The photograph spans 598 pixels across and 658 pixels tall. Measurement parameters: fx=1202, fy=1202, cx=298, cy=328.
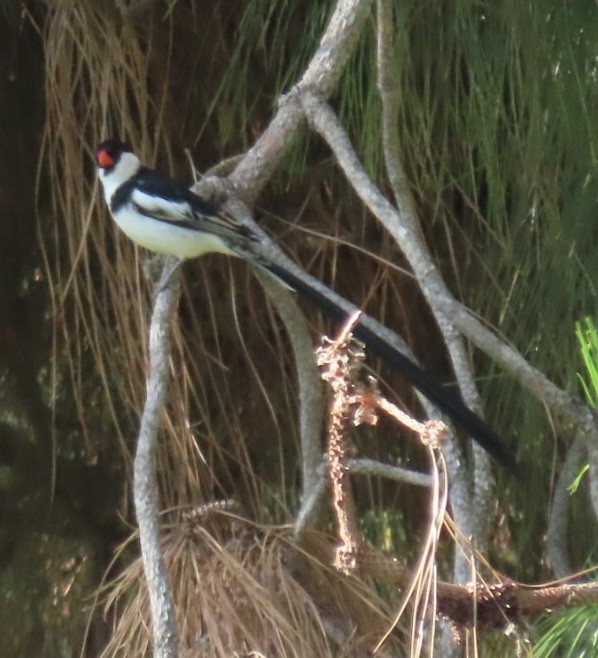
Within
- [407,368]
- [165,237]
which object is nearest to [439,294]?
[407,368]

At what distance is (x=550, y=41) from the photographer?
999 millimetres

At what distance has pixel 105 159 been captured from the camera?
1213 millimetres

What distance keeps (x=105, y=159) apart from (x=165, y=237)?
0.10 m

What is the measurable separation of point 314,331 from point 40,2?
0.46 m

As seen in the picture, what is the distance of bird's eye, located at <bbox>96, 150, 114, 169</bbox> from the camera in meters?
1.20

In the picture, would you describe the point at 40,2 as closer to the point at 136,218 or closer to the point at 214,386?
the point at 136,218

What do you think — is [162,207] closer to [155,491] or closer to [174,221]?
[174,221]

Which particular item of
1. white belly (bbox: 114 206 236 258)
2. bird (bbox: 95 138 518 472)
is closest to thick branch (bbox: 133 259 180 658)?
bird (bbox: 95 138 518 472)

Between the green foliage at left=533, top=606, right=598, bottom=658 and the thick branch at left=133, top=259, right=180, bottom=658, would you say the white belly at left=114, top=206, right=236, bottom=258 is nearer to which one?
the thick branch at left=133, top=259, right=180, bottom=658

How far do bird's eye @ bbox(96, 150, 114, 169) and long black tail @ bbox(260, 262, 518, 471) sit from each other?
30 cm

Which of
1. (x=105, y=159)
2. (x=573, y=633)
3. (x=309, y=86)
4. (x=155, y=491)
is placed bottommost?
(x=573, y=633)

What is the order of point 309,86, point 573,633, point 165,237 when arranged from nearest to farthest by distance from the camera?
point 573,633, point 309,86, point 165,237

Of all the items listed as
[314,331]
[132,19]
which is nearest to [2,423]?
[314,331]

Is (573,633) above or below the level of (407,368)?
below
